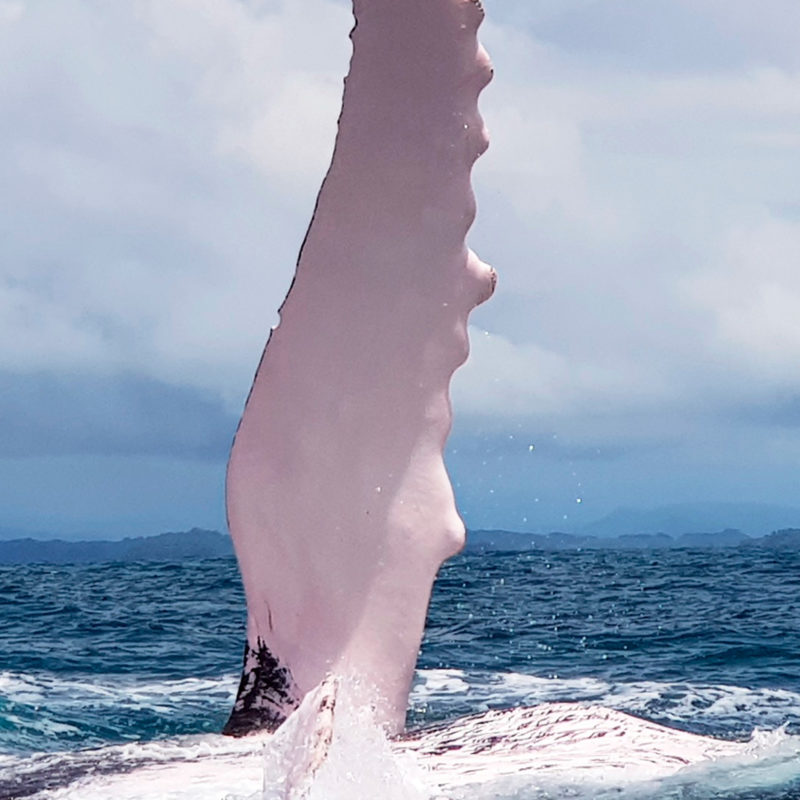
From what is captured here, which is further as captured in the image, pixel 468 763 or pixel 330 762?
pixel 468 763

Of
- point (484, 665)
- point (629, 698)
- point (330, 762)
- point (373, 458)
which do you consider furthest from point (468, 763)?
point (484, 665)

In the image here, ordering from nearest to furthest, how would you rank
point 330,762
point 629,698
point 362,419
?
point 330,762 < point 362,419 < point 629,698

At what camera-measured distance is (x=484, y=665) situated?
14523 mm

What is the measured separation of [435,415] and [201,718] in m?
5.36

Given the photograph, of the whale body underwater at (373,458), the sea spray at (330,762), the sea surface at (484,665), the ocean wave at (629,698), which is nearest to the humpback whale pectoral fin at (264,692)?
the whale body underwater at (373,458)

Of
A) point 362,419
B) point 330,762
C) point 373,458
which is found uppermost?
point 362,419

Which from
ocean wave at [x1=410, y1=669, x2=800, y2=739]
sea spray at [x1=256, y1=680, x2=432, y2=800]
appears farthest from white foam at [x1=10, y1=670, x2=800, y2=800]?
ocean wave at [x1=410, y1=669, x2=800, y2=739]

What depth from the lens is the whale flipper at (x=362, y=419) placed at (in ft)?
17.1

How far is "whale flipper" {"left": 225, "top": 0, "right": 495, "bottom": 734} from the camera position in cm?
521

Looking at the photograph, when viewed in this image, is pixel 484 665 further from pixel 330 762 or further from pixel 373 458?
pixel 330 762

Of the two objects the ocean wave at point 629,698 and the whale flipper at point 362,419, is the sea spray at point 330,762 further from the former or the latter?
the ocean wave at point 629,698

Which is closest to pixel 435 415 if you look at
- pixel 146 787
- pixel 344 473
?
pixel 344 473

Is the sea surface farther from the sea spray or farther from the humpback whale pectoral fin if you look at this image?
the sea spray

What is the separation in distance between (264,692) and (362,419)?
130 cm
